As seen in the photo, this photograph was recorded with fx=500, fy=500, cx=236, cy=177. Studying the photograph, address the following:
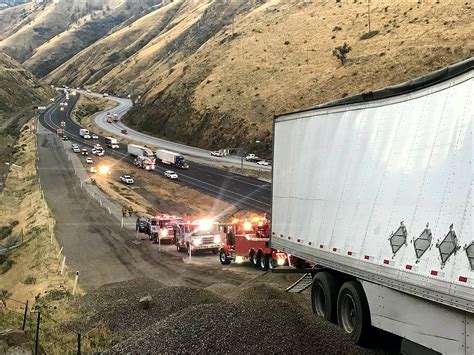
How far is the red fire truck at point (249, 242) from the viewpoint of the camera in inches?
1077

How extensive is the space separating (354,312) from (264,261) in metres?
15.5

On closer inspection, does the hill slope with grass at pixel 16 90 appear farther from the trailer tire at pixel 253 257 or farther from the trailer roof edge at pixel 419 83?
the trailer roof edge at pixel 419 83

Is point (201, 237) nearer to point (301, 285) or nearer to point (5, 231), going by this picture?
point (301, 285)

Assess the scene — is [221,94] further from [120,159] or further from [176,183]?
[176,183]

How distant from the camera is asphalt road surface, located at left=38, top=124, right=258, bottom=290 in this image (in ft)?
89.8

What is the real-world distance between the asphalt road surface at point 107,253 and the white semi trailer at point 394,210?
40.5 ft

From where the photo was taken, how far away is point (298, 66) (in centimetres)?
9781

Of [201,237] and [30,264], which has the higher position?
[201,237]

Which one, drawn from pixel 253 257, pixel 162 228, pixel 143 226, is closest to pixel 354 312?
pixel 253 257

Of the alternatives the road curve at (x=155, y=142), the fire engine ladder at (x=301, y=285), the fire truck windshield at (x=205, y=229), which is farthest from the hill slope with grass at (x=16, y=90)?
the fire engine ladder at (x=301, y=285)

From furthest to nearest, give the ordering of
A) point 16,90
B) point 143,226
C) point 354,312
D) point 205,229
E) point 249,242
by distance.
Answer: point 16,90
point 143,226
point 205,229
point 249,242
point 354,312

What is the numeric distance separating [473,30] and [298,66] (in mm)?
32421

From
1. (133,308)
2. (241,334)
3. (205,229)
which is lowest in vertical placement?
(133,308)

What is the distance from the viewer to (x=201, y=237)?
34625 mm
